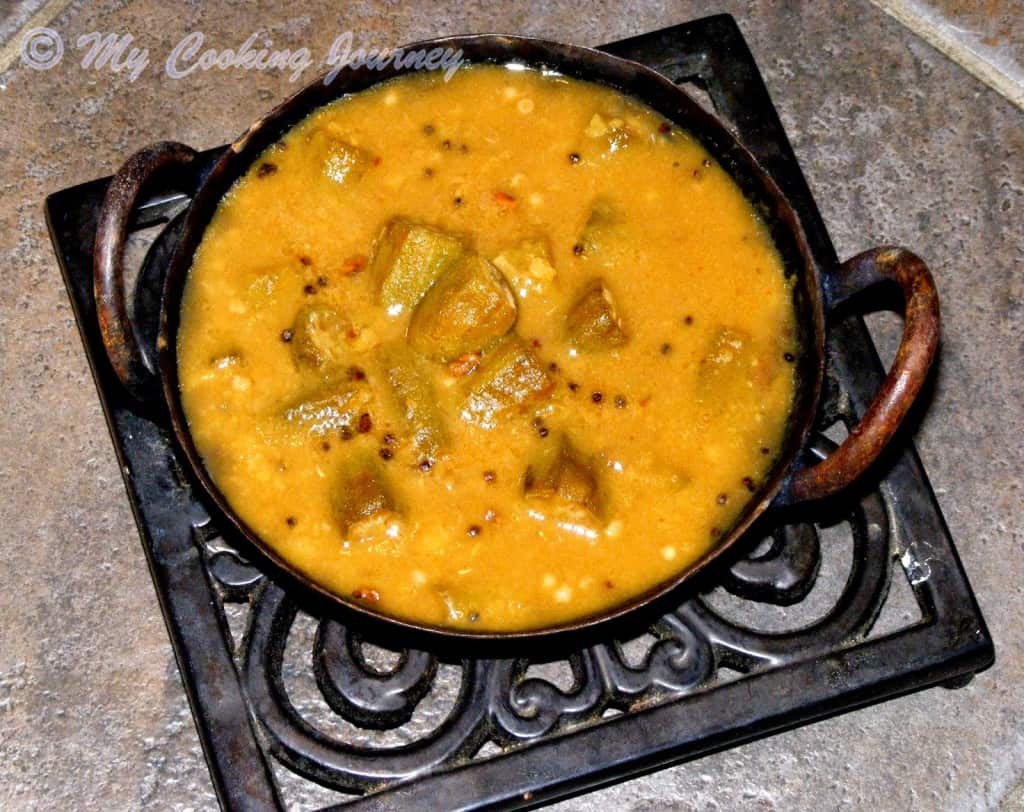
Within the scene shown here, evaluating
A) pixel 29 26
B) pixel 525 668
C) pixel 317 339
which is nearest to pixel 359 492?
pixel 317 339

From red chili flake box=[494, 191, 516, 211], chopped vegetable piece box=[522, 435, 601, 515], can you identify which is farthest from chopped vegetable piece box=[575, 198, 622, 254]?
chopped vegetable piece box=[522, 435, 601, 515]

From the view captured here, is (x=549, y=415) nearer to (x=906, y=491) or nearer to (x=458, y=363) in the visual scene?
(x=458, y=363)

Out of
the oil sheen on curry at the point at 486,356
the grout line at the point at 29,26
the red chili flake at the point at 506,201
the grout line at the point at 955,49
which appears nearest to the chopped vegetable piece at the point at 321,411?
the oil sheen on curry at the point at 486,356

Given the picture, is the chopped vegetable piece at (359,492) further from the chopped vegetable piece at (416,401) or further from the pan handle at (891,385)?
the pan handle at (891,385)

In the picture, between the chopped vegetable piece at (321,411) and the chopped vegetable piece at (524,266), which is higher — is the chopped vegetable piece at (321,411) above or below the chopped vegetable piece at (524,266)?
below

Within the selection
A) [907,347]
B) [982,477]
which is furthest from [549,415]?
[982,477]

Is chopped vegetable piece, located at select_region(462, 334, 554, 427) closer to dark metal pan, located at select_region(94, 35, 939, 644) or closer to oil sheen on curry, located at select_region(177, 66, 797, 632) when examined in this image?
oil sheen on curry, located at select_region(177, 66, 797, 632)

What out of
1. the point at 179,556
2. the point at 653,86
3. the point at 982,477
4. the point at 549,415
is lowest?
the point at 982,477
